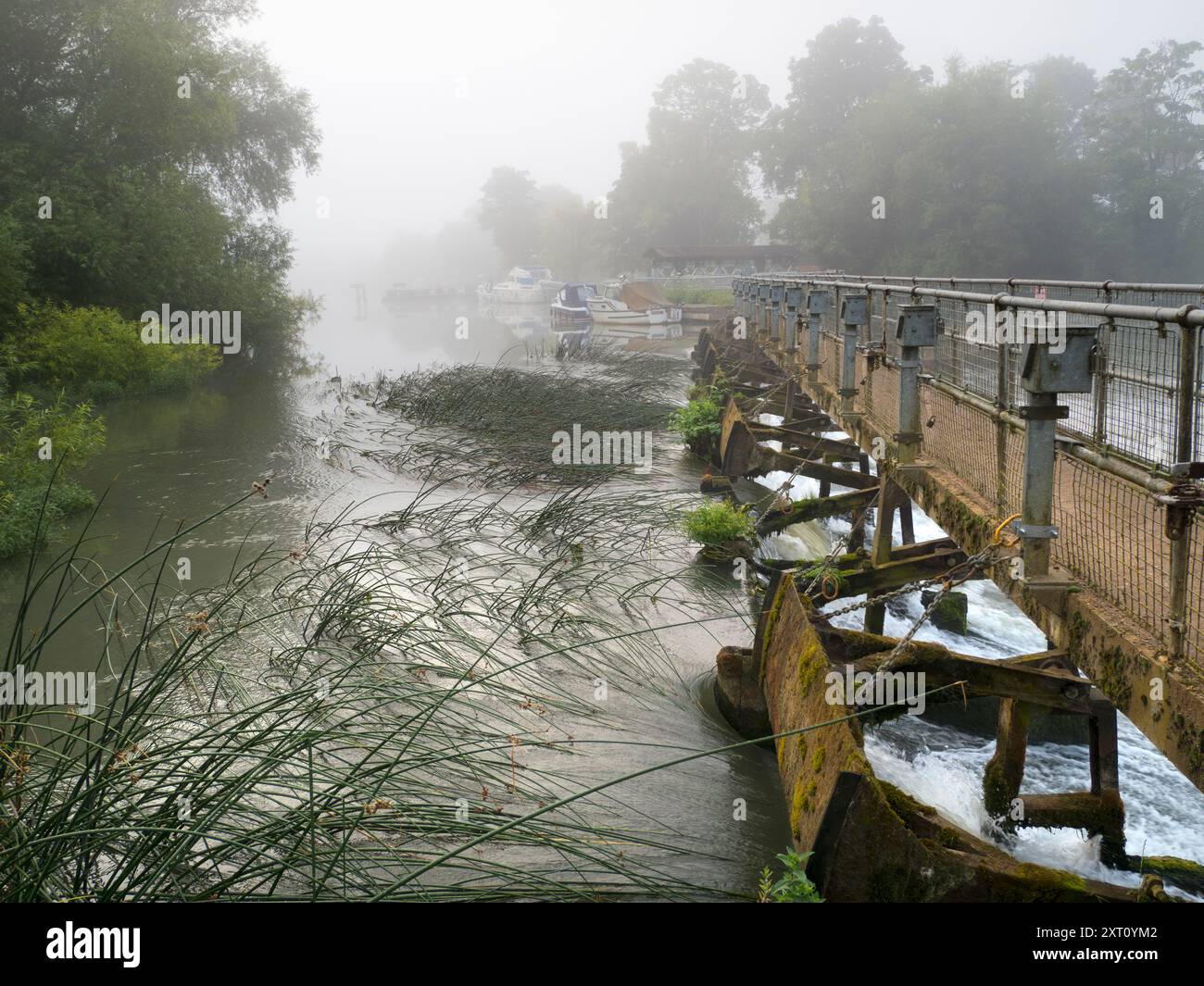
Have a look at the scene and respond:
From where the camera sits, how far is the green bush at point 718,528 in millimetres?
8961

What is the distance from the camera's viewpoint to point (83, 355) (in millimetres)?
19797

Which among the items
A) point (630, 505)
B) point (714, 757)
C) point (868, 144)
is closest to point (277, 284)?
point (630, 505)

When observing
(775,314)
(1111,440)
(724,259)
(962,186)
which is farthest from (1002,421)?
(724,259)

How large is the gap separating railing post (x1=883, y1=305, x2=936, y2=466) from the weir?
14mm

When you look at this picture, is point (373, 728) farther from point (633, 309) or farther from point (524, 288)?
point (524, 288)

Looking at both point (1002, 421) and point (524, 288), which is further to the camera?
point (524, 288)

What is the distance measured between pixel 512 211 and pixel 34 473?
113 meters

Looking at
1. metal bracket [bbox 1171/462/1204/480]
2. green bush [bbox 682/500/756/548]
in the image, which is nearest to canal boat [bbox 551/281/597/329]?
green bush [bbox 682/500/756/548]

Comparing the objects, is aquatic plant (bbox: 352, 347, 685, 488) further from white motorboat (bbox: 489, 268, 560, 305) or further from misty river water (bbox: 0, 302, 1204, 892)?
white motorboat (bbox: 489, 268, 560, 305)

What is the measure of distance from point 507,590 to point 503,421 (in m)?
8.51

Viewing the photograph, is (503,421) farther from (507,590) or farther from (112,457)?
(507,590)

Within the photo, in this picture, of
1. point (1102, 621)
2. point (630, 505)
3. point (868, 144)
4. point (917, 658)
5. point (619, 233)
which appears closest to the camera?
point (1102, 621)

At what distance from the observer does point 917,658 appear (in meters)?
4.67
